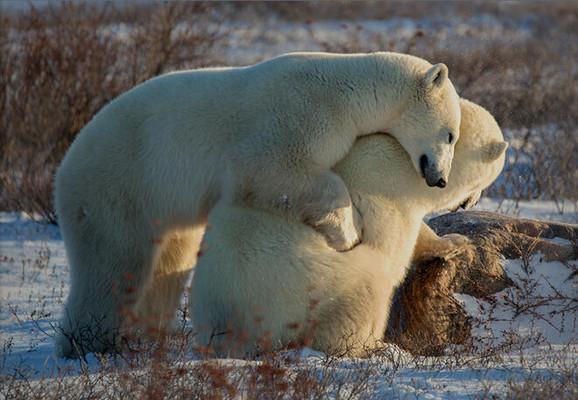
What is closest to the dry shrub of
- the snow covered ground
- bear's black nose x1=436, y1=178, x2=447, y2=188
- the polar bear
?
the snow covered ground

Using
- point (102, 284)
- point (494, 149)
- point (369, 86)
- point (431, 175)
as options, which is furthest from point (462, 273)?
point (102, 284)

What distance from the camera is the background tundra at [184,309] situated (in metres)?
2.95

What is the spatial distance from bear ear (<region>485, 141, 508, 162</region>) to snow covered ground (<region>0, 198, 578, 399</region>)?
962 millimetres

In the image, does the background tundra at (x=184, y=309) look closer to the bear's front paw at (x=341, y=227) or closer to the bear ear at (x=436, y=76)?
the bear's front paw at (x=341, y=227)

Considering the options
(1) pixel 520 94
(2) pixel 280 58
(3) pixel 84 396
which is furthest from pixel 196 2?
(3) pixel 84 396

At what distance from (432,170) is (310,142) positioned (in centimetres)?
63

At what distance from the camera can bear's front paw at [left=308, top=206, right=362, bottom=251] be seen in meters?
3.49

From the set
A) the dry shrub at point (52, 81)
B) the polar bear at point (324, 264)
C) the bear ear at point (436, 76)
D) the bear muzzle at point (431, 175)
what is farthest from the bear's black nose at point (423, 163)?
the dry shrub at point (52, 81)

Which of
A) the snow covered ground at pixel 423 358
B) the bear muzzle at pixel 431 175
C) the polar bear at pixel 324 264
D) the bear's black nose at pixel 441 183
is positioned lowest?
the snow covered ground at pixel 423 358

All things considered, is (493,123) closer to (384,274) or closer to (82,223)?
(384,274)

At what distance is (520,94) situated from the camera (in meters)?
11.4

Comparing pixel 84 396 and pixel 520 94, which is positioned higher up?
pixel 84 396

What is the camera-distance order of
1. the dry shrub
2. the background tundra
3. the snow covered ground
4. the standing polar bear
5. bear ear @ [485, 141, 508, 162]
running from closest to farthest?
the background tundra < the snow covered ground < the standing polar bear < bear ear @ [485, 141, 508, 162] < the dry shrub

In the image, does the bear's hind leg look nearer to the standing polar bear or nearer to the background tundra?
the standing polar bear
